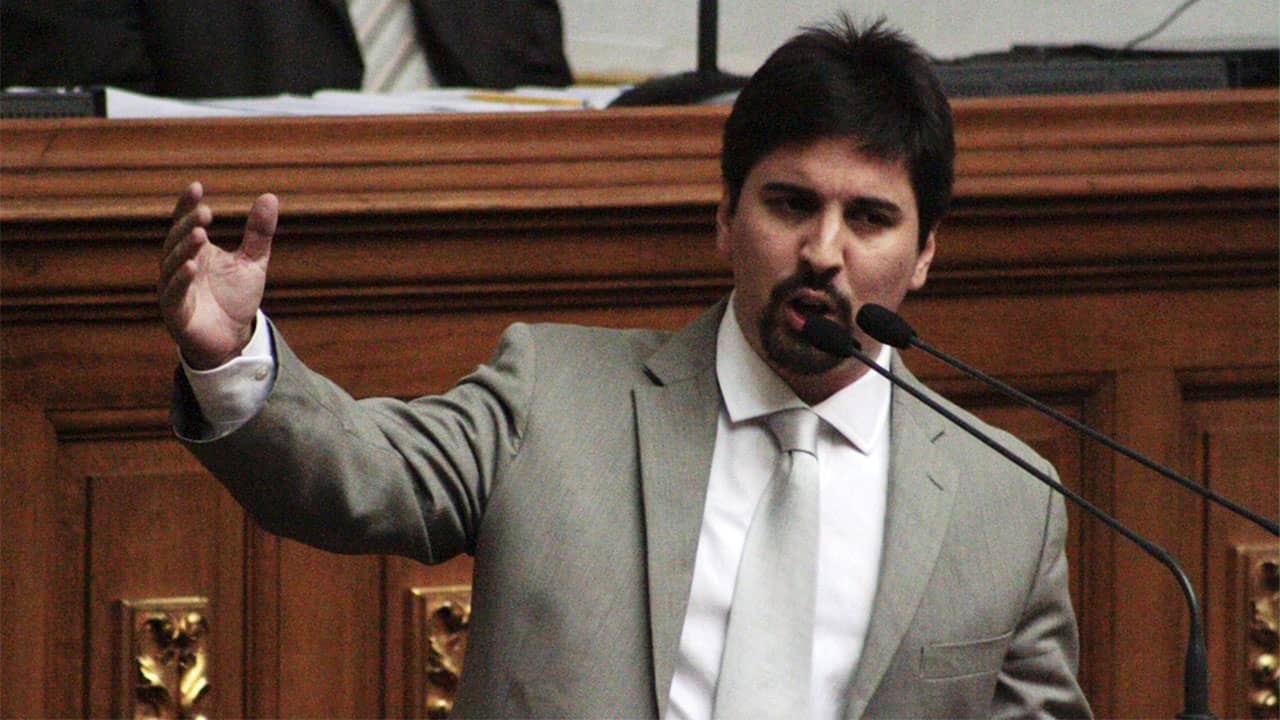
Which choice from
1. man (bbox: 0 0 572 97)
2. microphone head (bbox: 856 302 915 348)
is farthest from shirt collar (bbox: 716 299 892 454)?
man (bbox: 0 0 572 97)

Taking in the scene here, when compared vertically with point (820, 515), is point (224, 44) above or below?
above

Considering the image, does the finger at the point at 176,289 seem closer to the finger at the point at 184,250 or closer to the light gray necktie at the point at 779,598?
the finger at the point at 184,250

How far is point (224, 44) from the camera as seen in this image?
9.65 feet

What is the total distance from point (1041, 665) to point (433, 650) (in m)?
0.70

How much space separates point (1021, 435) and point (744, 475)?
65 centimetres

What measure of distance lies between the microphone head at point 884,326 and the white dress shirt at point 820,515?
0.23m

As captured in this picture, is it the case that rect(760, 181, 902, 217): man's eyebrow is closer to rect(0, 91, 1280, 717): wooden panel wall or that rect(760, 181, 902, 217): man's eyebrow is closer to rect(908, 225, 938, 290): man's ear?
rect(908, 225, 938, 290): man's ear

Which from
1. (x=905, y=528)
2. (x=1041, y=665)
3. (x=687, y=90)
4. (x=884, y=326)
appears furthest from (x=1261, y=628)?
(x=884, y=326)

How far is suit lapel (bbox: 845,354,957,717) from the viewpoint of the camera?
1.66 metres

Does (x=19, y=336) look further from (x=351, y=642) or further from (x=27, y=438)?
(x=351, y=642)

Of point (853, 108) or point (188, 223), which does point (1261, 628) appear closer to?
point (853, 108)

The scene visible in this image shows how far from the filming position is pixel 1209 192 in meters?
2.30

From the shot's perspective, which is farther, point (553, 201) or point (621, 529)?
point (553, 201)

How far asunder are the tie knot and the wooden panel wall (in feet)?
1.60
